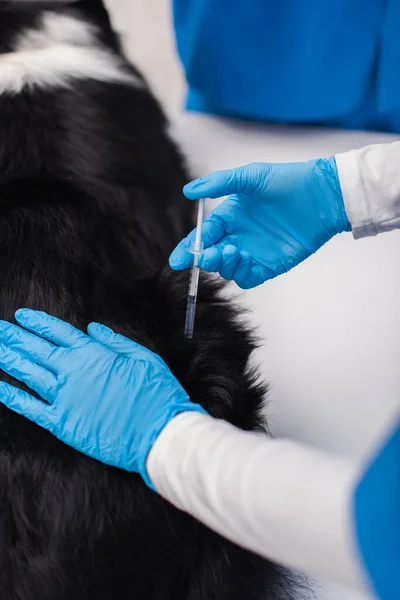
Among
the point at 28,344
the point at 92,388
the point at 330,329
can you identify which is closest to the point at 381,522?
the point at 92,388

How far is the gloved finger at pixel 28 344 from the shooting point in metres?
0.73

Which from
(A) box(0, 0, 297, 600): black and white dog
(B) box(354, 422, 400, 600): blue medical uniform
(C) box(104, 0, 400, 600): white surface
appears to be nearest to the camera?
(B) box(354, 422, 400, 600): blue medical uniform

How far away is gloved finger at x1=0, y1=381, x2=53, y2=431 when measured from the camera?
0.68m

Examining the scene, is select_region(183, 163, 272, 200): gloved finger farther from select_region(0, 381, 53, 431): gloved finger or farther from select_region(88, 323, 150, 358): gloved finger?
select_region(0, 381, 53, 431): gloved finger

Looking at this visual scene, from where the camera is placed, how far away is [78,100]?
1.01m

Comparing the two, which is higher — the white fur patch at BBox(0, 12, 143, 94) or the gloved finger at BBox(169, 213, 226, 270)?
the white fur patch at BBox(0, 12, 143, 94)

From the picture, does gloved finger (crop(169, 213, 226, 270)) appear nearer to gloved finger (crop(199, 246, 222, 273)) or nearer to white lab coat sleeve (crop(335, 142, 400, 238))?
gloved finger (crop(199, 246, 222, 273))

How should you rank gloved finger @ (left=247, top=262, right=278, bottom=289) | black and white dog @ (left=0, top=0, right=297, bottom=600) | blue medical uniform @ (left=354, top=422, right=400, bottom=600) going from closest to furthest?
blue medical uniform @ (left=354, top=422, right=400, bottom=600), black and white dog @ (left=0, top=0, right=297, bottom=600), gloved finger @ (left=247, top=262, right=278, bottom=289)

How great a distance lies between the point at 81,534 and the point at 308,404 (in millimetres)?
567

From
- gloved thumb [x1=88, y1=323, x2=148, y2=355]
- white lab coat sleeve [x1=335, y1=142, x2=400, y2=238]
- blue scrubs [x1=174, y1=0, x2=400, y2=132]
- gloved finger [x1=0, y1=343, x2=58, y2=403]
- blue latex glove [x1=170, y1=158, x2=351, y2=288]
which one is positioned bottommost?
gloved finger [x1=0, y1=343, x2=58, y2=403]

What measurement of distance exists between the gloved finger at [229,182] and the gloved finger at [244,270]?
98mm

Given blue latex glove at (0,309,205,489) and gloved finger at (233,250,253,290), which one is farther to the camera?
gloved finger at (233,250,253,290)

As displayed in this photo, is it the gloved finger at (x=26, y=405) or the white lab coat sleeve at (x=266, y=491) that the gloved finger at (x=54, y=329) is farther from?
the white lab coat sleeve at (x=266, y=491)

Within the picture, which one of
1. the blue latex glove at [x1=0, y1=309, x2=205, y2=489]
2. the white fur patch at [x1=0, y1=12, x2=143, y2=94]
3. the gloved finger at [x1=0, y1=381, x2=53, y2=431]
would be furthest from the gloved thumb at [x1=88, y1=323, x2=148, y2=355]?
the white fur patch at [x1=0, y1=12, x2=143, y2=94]
